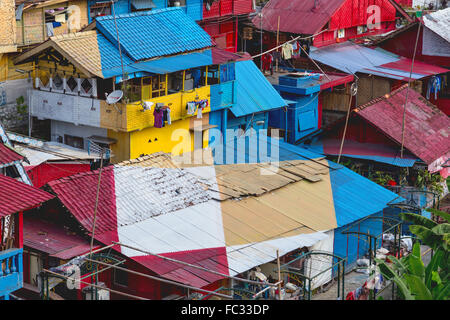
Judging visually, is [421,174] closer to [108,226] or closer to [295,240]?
[295,240]

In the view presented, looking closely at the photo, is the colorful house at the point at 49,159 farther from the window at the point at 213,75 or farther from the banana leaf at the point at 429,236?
the banana leaf at the point at 429,236

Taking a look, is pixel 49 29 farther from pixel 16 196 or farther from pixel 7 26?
pixel 16 196

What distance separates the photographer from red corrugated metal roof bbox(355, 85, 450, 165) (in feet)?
120

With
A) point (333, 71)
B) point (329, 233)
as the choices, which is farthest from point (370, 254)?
point (333, 71)

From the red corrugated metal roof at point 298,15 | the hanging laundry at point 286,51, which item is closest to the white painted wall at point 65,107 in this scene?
the hanging laundry at point 286,51

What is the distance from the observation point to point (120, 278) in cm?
2352

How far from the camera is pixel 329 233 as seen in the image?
27.7 metres

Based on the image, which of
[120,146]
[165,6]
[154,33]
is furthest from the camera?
[165,6]

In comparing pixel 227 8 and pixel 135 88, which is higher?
pixel 227 8

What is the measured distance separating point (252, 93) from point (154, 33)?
593cm

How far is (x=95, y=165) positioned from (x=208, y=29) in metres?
13.0

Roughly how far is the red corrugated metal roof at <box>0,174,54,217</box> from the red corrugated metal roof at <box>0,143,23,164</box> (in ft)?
1.93

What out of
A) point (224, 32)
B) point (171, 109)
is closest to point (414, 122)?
point (224, 32)

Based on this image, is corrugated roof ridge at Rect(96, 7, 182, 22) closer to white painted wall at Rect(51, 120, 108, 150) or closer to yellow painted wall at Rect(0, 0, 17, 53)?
yellow painted wall at Rect(0, 0, 17, 53)
